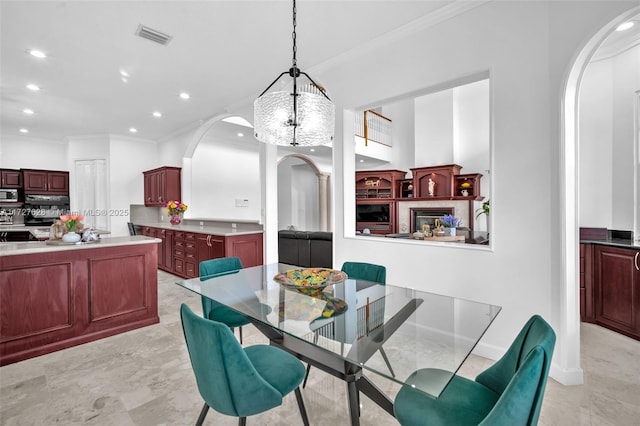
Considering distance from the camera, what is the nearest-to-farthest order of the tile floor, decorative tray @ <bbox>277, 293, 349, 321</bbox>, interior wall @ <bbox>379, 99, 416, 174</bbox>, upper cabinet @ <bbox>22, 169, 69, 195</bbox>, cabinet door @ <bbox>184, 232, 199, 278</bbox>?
1. decorative tray @ <bbox>277, 293, 349, 321</bbox>
2. the tile floor
3. cabinet door @ <bbox>184, 232, 199, 278</bbox>
4. upper cabinet @ <bbox>22, 169, 69, 195</bbox>
5. interior wall @ <bbox>379, 99, 416, 174</bbox>

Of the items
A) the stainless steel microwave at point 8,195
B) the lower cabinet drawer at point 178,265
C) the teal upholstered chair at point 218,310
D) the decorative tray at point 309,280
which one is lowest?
the lower cabinet drawer at point 178,265

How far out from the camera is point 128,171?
22.4 ft

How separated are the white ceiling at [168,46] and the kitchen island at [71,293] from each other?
78.9 inches

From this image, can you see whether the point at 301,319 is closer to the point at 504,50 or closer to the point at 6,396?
the point at 6,396

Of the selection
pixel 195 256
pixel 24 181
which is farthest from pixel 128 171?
pixel 195 256

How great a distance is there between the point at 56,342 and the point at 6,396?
26.9 inches

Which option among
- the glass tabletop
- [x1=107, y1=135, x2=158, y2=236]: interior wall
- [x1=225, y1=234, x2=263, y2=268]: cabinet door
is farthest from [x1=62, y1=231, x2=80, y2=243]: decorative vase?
[x1=107, y1=135, x2=158, y2=236]: interior wall

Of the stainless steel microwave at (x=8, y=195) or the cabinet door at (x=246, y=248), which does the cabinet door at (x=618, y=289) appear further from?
the stainless steel microwave at (x=8, y=195)

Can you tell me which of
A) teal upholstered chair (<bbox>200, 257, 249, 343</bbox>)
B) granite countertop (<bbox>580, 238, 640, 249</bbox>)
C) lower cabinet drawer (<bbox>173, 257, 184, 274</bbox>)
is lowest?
lower cabinet drawer (<bbox>173, 257, 184, 274</bbox>)

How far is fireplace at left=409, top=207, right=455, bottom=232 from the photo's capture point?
6.47 m

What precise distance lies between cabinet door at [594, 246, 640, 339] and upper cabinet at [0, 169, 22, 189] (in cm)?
1000

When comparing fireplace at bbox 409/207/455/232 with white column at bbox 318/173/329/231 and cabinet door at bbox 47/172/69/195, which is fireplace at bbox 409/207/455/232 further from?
cabinet door at bbox 47/172/69/195

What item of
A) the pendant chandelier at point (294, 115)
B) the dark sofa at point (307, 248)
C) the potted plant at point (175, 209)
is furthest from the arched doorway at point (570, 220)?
the potted plant at point (175, 209)

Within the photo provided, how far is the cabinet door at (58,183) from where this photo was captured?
6.85 metres
